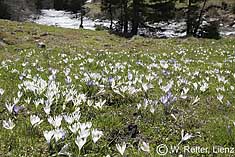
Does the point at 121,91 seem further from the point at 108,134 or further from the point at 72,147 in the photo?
the point at 72,147

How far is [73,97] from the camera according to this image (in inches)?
278

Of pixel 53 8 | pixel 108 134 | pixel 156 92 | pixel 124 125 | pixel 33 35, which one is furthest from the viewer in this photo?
pixel 53 8

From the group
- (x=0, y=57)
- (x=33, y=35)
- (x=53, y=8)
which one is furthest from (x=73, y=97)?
(x=53, y=8)

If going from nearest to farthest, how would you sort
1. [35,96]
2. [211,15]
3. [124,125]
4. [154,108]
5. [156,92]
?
[124,125], [154,108], [35,96], [156,92], [211,15]

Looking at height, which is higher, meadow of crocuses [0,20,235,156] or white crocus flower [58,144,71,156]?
white crocus flower [58,144,71,156]

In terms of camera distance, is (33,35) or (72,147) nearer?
(72,147)

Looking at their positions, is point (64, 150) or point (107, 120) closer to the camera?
point (64, 150)

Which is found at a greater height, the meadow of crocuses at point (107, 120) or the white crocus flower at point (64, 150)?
the white crocus flower at point (64, 150)

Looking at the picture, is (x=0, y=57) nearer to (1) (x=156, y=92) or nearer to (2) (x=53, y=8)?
(1) (x=156, y=92)

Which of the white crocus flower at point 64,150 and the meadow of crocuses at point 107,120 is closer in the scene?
the white crocus flower at point 64,150

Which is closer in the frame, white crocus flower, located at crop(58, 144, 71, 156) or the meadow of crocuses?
white crocus flower, located at crop(58, 144, 71, 156)

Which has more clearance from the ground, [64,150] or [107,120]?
[64,150]

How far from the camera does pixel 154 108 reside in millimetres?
6777

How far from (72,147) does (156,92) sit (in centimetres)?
418
